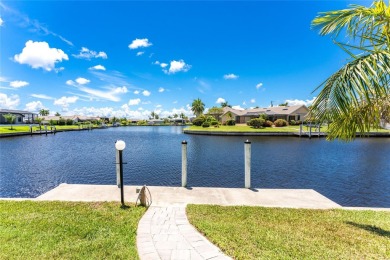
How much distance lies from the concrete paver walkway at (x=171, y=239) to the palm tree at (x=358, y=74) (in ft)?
10.8

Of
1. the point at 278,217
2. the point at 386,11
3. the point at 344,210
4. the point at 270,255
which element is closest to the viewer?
the point at 270,255

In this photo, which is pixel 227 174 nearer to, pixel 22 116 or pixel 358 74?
pixel 358 74

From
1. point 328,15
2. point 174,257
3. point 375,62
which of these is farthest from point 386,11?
point 174,257

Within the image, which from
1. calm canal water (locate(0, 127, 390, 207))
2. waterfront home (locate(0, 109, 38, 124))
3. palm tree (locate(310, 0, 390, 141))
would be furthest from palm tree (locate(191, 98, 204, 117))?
palm tree (locate(310, 0, 390, 141))

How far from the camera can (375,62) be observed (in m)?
3.30

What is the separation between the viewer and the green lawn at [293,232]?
12.1ft

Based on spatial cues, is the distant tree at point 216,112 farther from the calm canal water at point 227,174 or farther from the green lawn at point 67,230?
the green lawn at point 67,230

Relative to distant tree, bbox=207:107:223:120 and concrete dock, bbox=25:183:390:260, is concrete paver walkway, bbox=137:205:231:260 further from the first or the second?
distant tree, bbox=207:107:223:120

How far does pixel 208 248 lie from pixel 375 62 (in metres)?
4.24

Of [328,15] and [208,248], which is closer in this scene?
[208,248]

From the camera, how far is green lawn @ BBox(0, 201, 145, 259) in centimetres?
365

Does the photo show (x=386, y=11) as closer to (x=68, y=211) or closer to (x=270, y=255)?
(x=270, y=255)

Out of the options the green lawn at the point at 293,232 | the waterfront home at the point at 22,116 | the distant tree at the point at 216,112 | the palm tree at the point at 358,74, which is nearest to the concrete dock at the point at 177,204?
the green lawn at the point at 293,232

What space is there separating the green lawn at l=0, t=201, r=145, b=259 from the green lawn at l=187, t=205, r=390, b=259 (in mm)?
1640
